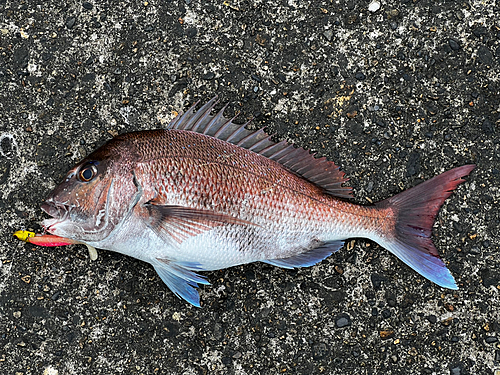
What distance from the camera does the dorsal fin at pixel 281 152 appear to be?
2.52 metres

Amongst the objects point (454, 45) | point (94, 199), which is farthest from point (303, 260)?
point (454, 45)

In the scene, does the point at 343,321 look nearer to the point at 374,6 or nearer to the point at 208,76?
the point at 208,76

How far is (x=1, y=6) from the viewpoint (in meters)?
2.84

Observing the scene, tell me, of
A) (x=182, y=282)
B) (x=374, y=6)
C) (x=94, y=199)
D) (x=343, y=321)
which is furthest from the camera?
(x=374, y=6)

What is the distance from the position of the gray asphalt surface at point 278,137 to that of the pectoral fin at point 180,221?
493mm

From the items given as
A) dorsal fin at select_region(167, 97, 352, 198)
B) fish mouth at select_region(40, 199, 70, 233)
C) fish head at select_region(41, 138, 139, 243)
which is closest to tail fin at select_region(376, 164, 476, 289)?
dorsal fin at select_region(167, 97, 352, 198)

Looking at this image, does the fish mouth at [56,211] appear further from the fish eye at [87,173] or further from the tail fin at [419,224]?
the tail fin at [419,224]

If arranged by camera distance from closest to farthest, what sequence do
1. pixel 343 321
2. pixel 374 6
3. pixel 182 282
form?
pixel 182 282, pixel 343 321, pixel 374 6

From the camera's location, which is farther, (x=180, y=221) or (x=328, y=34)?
(x=328, y=34)

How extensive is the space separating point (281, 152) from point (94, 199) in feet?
3.49

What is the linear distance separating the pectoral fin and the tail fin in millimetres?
909

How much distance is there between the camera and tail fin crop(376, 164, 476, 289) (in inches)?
100

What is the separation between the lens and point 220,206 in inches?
92.2

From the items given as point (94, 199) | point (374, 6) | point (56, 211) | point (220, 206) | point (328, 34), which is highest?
point (374, 6)
